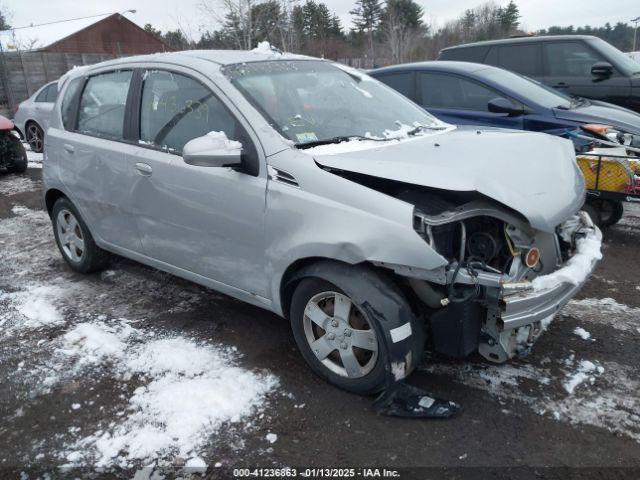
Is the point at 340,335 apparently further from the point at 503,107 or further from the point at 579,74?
the point at 579,74

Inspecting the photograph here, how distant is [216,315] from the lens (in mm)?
4008

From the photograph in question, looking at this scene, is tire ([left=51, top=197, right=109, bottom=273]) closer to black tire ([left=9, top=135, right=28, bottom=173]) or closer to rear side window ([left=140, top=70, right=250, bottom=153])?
rear side window ([left=140, top=70, right=250, bottom=153])

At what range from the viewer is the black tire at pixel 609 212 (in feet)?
17.9

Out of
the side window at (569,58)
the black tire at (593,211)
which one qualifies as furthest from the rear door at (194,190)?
the side window at (569,58)

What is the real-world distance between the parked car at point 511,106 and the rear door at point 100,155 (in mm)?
3735

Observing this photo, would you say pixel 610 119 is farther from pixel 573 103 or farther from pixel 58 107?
pixel 58 107

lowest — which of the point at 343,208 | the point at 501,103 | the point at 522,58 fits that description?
the point at 343,208

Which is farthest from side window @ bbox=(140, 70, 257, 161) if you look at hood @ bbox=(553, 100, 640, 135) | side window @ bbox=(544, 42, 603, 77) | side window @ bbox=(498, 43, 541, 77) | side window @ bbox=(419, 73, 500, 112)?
side window @ bbox=(544, 42, 603, 77)

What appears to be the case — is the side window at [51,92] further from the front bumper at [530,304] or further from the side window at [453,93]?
the front bumper at [530,304]

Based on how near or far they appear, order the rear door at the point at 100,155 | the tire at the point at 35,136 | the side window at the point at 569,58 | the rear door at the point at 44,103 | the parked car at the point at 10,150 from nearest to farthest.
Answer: the rear door at the point at 100,155
the side window at the point at 569,58
the parked car at the point at 10,150
the rear door at the point at 44,103
the tire at the point at 35,136

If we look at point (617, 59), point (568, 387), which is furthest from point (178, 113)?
point (617, 59)

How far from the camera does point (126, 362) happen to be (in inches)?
135

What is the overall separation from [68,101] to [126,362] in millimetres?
2455

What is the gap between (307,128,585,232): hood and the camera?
8.55ft
